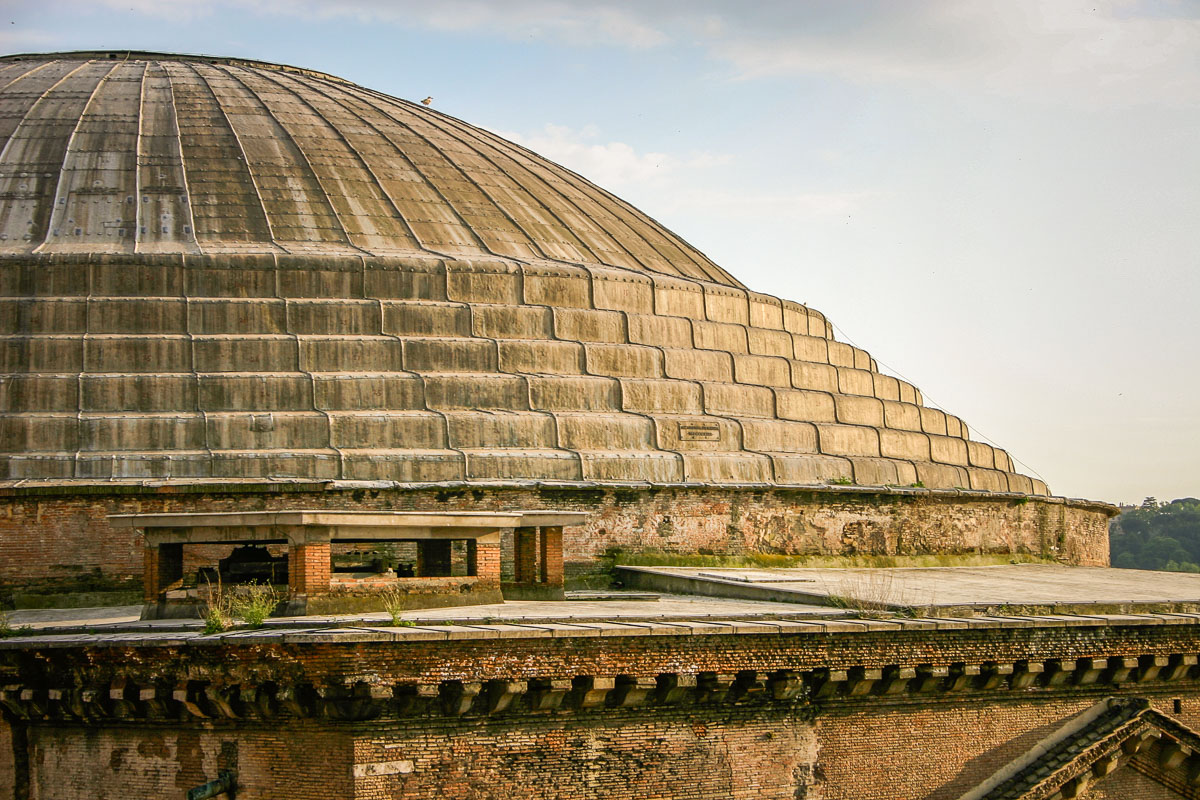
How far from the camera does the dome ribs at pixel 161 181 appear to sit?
32.0 m

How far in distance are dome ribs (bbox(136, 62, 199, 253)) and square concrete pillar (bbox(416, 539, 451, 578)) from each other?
10651 millimetres

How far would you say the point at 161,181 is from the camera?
33750 mm

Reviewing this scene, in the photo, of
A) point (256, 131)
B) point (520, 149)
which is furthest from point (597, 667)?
point (520, 149)

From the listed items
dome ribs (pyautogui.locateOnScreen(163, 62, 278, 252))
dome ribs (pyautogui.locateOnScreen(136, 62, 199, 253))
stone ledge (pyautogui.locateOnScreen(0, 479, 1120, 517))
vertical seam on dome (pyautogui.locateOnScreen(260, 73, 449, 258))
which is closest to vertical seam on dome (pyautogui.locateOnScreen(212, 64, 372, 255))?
vertical seam on dome (pyautogui.locateOnScreen(260, 73, 449, 258))

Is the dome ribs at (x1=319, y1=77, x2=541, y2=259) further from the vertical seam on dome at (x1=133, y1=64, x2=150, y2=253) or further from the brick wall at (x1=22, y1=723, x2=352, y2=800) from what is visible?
the brick wall at (x1=22, y1=723, x2=352, y2=800)

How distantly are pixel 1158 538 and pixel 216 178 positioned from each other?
77197 millimetres

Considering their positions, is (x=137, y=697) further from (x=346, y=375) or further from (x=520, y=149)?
(x=520, y=149)

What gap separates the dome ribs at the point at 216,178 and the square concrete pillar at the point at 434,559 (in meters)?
10.4

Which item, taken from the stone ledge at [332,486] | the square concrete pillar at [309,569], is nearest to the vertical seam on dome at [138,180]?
the stone ledge at [332,486]

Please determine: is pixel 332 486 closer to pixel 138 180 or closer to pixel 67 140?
pixel 138 180

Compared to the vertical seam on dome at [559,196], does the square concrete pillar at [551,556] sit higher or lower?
lower

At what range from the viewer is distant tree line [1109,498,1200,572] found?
91000mm

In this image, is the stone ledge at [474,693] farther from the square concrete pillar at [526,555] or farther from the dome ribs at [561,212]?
the dome ribs at [561,212]

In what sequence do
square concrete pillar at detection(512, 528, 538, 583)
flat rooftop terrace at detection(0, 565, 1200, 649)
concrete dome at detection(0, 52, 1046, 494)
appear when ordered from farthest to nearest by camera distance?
concrete dome at detection(0, 52, 1046, 494), square concrete pillar at detection(512, 528, 538, 583), flat rooftop terrace at detection(0, 565, 1200, 649)
